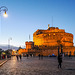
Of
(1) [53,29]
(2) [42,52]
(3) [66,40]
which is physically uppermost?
(1) [53,29]

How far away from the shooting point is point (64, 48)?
7838 cm

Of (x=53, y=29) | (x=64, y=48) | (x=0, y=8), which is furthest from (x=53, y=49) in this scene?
(x=0, y=8)

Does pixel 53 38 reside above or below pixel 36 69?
above

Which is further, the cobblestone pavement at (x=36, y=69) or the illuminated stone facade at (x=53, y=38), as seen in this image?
the illuminated stone facade at (x=53, y=38)

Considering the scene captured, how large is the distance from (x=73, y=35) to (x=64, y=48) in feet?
96.5

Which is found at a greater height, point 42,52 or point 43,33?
point 43,33

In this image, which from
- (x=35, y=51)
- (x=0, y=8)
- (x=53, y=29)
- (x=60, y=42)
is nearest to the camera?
(x=0, y=8)

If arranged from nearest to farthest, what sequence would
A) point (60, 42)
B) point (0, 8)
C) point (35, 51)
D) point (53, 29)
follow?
1. point (0, 8)
2. point (35, 51)
3. point (60, 42)
4. point (53, 29)

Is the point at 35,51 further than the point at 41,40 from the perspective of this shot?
No

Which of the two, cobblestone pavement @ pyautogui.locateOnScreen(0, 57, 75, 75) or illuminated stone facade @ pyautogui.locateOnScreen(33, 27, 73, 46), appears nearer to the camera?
cobblestone pavement @ pyautogui.locateOnScreen(0, 57, 75, 75)

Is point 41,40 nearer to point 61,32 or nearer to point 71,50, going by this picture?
point 61,32

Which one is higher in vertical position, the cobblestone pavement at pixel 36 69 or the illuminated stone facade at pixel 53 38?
the illuminated stone facade at pixel 53 38

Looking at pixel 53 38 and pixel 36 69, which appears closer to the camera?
pixel 36 69

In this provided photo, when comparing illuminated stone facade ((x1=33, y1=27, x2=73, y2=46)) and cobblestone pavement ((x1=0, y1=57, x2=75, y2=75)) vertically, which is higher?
illuminated stone facade ((x1=33, y1=27, x2=73, y2=46))
